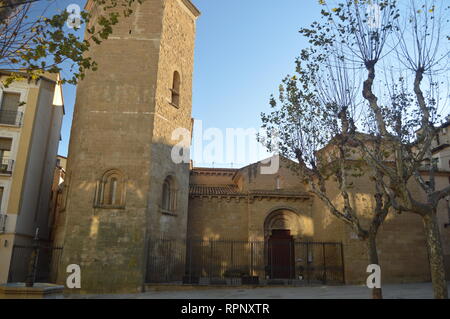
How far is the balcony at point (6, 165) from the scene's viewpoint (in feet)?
59.6

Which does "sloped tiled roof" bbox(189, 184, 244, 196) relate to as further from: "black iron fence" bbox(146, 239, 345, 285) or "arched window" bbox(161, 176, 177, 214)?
"arched window" bbox(161, 176, 177, 214)

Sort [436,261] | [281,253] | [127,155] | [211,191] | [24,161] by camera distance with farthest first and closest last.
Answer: [211,191]
[281,253]
[24,161]
[127,155]
[436,261]

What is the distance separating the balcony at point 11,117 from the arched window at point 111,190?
652 centimetres

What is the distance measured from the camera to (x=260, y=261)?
20156 millimetres

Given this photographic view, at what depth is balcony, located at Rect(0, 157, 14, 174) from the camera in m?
18.2

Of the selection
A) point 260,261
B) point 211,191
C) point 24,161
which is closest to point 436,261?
point 260,261

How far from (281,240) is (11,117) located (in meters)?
16.2

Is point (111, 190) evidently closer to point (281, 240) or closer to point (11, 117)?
point (11, 117)

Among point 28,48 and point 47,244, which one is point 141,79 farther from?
point 47,244

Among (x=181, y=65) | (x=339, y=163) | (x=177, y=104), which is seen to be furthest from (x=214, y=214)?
(x=339, y=163)

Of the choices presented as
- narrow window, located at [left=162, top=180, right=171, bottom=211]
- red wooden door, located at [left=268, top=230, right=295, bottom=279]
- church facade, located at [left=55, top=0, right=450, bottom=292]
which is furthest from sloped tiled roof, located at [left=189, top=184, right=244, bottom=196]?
narrow window, located at [left=162, top=180, right=171, bottom=211]

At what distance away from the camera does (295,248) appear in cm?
2097

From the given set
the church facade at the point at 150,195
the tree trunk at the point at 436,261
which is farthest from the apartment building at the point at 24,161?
the tree trunk at the point at 436,261

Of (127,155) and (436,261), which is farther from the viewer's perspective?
(127,155)
